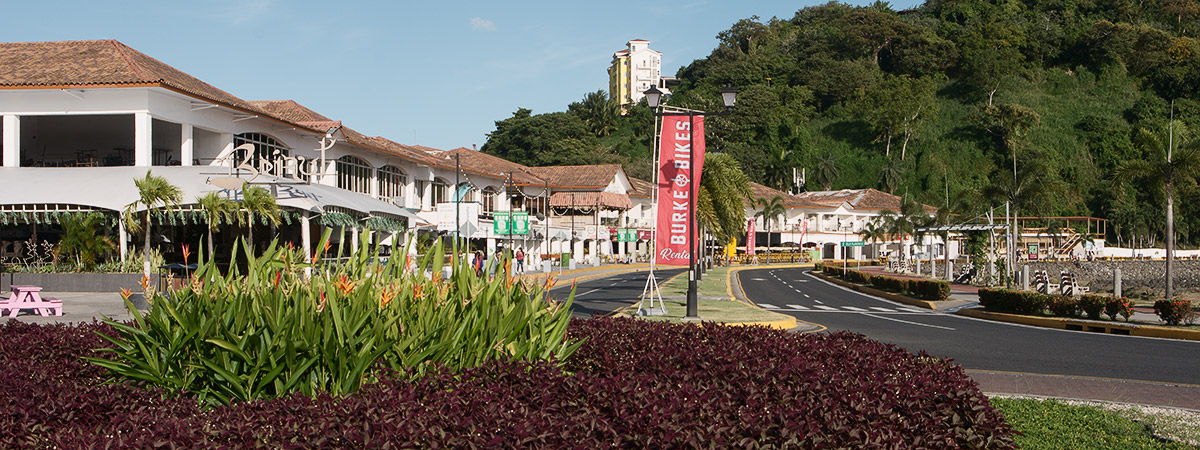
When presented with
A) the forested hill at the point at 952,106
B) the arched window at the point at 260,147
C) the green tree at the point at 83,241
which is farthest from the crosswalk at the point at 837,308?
the forested hill at the point at 952,106

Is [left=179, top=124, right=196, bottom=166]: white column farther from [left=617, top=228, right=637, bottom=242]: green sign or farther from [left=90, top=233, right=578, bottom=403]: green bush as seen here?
[left=617, top=228, right=637, bottom=242]: green sign

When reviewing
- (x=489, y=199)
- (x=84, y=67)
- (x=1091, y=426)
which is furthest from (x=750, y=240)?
(x=1091, y=426)

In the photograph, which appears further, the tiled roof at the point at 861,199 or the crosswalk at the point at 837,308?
the tiled roof at the point at 861,199

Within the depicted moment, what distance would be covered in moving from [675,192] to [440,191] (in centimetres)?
4192

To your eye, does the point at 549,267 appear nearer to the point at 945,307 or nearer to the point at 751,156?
the point at 945,307

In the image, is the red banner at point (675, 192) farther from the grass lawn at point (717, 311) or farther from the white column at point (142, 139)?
the white column at point (142, 139)

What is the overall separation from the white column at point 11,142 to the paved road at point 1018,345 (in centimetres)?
2728

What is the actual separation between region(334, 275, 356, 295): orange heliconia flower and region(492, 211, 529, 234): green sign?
37.0m

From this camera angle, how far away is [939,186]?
362ft

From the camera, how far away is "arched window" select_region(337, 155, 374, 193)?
152ft

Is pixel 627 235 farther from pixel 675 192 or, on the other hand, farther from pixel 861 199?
pixel 675 192

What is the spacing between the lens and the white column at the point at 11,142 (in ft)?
110

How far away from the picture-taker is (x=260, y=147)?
41.2 metres

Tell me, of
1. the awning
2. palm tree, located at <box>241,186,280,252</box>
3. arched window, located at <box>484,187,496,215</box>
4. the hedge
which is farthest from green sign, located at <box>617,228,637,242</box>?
palm tree, located at <box>241,186,280,252</box>
